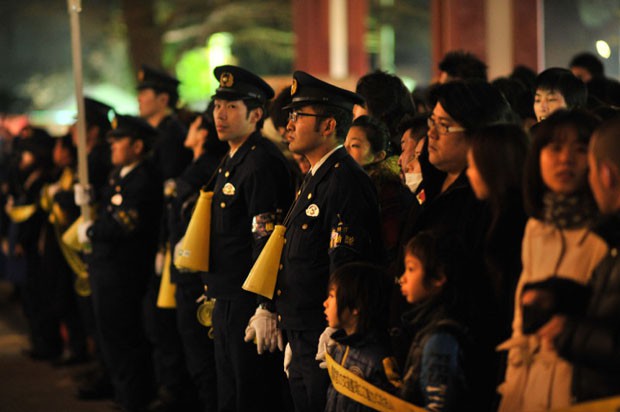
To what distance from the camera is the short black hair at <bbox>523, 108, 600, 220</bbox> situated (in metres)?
3.40

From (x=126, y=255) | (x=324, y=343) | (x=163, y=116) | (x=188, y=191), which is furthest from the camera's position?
(x=163, y=116)

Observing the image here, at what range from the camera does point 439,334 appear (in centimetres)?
369

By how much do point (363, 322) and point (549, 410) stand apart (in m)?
1.07

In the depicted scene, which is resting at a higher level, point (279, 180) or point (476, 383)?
point (279, 180)

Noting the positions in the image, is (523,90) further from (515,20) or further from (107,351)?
(515,20)

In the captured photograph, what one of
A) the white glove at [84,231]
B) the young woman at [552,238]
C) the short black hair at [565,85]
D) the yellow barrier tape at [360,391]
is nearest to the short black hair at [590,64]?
the short black hair at [565,85]

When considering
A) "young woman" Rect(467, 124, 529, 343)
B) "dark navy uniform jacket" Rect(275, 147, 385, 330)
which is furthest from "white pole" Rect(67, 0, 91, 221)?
"young woman" Rect(467, 124, 529, 343)

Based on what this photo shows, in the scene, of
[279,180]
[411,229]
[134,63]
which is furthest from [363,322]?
[134,63]

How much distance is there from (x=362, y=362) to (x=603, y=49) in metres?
5.99

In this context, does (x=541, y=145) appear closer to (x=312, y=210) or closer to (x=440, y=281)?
(x=440, y=281)

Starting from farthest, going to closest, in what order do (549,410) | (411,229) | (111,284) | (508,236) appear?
(111,284) → (411,229) → (508,236) → (549,410)

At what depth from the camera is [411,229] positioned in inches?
165

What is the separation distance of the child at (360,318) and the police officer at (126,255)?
10.7 ft

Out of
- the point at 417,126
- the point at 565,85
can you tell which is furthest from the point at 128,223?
the point at 565,85
